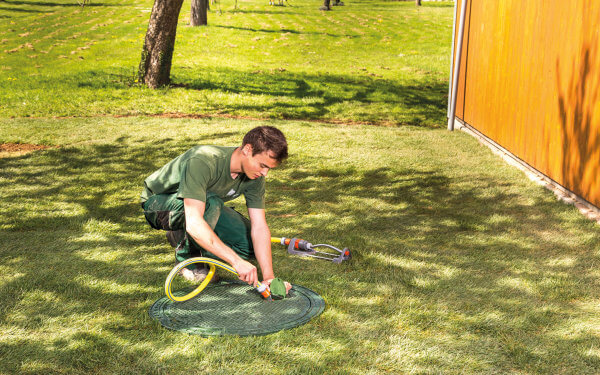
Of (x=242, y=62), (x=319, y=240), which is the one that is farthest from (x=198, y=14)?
(x=319, y=240)

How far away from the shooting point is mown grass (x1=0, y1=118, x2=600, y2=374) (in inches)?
128

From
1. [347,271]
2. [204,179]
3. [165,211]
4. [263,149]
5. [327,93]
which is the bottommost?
[327,93]

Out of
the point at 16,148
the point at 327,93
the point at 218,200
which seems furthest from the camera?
the point at 327,93

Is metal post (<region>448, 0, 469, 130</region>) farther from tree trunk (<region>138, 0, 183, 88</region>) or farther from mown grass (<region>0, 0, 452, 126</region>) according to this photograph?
tree trunk (<region>138, 0, 183, 88</region>)

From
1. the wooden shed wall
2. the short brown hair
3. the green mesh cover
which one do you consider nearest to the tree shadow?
the wooden shed wall

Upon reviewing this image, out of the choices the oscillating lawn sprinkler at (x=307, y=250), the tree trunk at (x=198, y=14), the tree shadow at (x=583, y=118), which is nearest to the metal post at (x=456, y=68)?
the tree shadow at (x=583, y=118)

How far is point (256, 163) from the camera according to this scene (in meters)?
3.57

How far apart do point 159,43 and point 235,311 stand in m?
10.2

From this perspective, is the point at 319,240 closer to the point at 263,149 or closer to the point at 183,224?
the point at 183,224

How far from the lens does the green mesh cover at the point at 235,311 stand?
3545 mm

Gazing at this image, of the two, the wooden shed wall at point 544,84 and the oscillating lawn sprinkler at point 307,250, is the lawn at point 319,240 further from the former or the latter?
the wooden shed wall at point 544,84

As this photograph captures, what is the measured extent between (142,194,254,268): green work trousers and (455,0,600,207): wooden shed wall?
3.71 metres

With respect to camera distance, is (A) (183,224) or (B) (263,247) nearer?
(B) (263,247)

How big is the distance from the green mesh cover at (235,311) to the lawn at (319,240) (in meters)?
0.09
